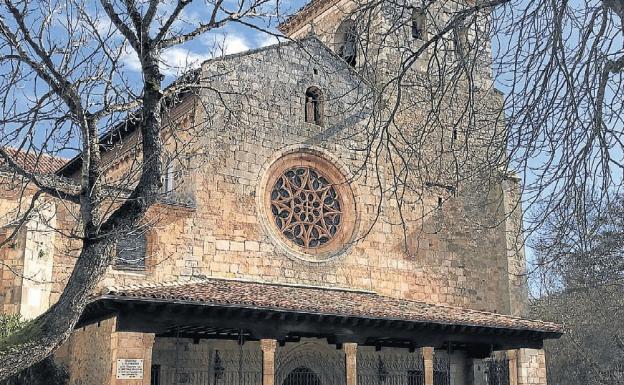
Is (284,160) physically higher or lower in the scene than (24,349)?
higher

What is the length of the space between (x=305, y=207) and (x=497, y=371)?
221 inches

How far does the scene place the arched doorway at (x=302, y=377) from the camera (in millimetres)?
14688

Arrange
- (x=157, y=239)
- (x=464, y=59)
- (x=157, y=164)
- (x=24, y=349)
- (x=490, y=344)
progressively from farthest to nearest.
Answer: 1. (x=490, y=344)
2. (x=157, y=239)
3. (x=157, y=164)
4. (x=24, y=349)
5. (x=464, y=59)

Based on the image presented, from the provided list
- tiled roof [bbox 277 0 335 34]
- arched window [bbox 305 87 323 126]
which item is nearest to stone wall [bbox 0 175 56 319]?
arched window [bbox 305 87 323 126]

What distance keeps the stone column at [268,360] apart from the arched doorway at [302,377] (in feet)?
8.02

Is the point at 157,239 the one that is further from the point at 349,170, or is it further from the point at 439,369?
the point at 439,369

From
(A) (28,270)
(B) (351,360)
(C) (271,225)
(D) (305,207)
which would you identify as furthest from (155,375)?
(D) (305,207)

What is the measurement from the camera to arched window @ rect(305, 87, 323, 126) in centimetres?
1647

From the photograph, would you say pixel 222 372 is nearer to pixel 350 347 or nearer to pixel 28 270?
pixel 350 347

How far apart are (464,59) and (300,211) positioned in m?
10.5

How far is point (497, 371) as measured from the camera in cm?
1705

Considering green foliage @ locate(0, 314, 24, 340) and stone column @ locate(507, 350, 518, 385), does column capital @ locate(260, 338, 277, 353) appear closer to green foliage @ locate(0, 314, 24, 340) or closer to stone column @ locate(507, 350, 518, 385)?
green foliage @ locate(0, 314, 24, 340)

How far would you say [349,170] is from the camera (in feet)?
54.2

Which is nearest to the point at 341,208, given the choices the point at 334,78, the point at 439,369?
the point at 334,78
